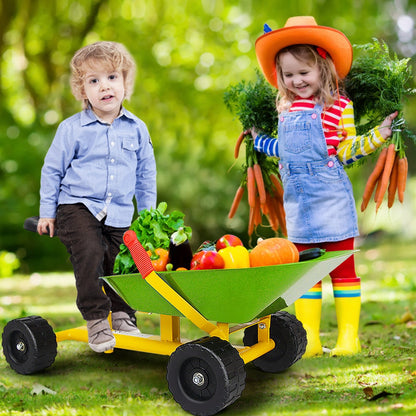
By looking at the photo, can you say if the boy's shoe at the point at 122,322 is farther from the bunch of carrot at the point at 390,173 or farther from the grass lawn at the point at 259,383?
the bunch of carrot at the point at 390,173

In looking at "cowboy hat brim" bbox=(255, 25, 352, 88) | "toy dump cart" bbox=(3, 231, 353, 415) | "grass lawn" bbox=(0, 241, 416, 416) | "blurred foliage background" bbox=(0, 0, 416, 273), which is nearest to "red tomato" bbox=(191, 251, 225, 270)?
"toy dump cart" bbox=(3, 231, 353, 415)

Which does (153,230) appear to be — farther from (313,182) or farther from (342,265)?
(342,265)

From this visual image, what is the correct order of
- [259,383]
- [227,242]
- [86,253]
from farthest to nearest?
[86,253]
[259,383]
[227,242]

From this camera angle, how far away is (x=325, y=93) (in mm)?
2883

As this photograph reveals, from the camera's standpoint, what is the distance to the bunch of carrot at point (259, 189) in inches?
128

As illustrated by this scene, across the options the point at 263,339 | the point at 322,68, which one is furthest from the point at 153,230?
the point at 322,68

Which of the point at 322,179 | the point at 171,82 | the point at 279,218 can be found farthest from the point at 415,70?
the point at 171,82

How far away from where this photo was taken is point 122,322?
3.13m

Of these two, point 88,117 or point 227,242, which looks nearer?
point 227,242

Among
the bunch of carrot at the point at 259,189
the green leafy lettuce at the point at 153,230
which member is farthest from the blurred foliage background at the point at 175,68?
the green leafy lettuce at the point at 153,230

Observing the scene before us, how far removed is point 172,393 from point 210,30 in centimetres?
840

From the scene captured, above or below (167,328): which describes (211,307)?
above

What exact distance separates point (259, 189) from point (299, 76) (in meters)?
0.65

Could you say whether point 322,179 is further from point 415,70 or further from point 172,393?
point 172,393
